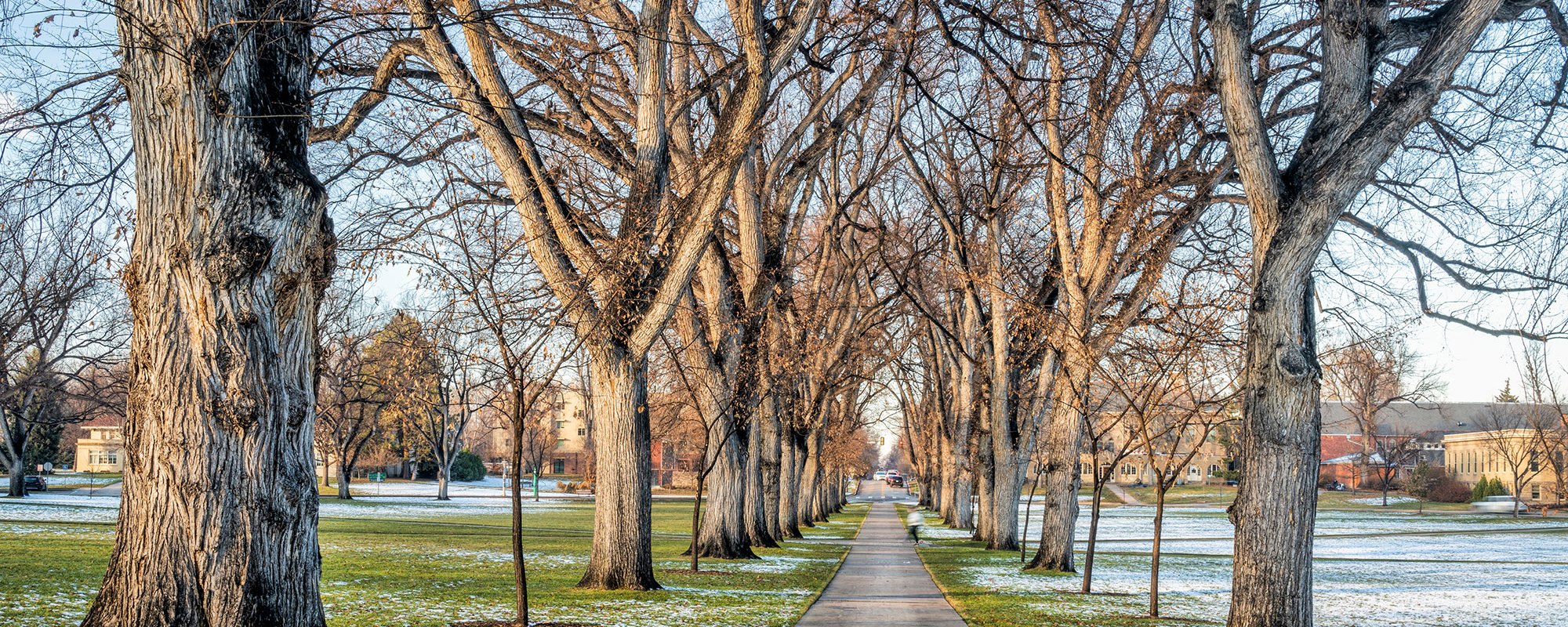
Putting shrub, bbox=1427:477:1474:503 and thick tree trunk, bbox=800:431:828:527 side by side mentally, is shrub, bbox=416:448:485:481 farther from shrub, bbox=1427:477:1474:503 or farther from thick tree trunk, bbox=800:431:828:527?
shrub, bbox=1427:477:1474:503

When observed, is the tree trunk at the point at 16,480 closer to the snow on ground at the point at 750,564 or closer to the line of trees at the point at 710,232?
the line of trees at the point at 710,232

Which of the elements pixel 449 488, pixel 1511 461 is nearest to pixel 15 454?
pixel 449 488

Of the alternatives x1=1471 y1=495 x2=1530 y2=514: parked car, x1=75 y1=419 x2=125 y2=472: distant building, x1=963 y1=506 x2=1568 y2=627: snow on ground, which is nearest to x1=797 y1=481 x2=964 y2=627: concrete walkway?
x1=963 y1=506 x2=1568 y2=627: snow on ground

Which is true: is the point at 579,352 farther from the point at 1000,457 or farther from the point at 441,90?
the point at 1000,457

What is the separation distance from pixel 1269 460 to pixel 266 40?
8.40 metres

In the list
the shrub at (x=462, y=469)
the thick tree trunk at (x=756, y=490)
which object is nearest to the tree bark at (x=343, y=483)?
the shrub at (x=462, y=469)

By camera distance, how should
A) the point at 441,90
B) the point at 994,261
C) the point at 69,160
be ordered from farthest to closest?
the point at 994,261 → the point at 441,90 → the point at 69,160

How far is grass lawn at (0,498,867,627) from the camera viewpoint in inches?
452

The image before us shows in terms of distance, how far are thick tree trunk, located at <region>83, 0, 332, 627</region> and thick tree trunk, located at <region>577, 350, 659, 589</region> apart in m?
7.08

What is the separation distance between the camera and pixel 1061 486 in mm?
19531

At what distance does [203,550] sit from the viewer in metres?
6.50

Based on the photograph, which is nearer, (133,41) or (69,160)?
(133,41)

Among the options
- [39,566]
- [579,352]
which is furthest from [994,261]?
[39,566]

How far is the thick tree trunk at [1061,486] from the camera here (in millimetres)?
19156
